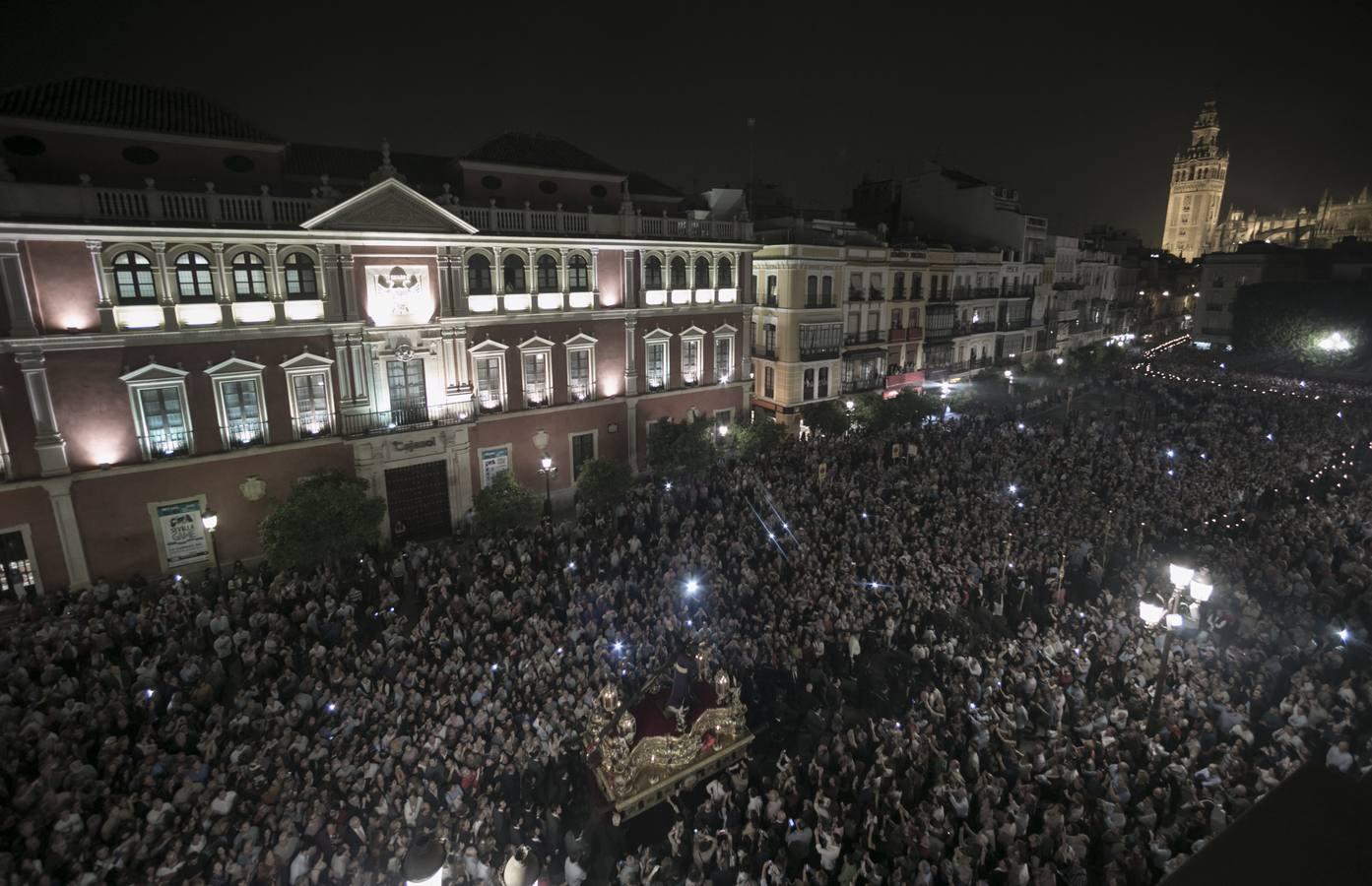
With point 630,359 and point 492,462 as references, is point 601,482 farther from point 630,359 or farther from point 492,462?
point 630,359

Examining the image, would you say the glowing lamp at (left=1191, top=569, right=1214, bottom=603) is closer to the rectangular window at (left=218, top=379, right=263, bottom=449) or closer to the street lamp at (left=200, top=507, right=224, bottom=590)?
the street lamp at (left=200, top=507, right=224, bottom=590)

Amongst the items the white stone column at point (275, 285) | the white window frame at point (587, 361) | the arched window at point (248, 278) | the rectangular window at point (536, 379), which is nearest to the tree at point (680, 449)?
the white window frame at point (587, 361)

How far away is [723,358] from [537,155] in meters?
11.4

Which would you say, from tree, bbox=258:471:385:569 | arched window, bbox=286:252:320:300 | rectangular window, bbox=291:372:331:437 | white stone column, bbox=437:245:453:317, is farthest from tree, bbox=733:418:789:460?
arched window, bbox=286:252:320:300

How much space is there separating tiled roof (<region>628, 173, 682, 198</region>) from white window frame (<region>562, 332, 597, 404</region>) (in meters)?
7.27

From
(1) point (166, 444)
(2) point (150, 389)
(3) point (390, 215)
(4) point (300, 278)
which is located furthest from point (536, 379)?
(2) point (150, 389)

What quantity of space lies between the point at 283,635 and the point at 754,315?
26026 mm

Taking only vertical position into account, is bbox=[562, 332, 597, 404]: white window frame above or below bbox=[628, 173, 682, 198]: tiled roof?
below

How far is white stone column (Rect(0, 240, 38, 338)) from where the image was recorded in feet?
54.5

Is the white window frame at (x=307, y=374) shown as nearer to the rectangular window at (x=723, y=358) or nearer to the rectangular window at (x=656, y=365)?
the rectangular window at (x=656, y=365)

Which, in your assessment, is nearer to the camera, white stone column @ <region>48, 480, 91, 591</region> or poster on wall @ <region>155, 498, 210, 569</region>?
white stone column @ <region>48, 480, 91, 591</region>

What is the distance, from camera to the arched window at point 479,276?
78.0ft

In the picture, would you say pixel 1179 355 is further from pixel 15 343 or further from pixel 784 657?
pixel 15 343

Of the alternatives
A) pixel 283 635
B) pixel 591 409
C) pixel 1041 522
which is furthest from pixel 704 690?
pixel 591 409
